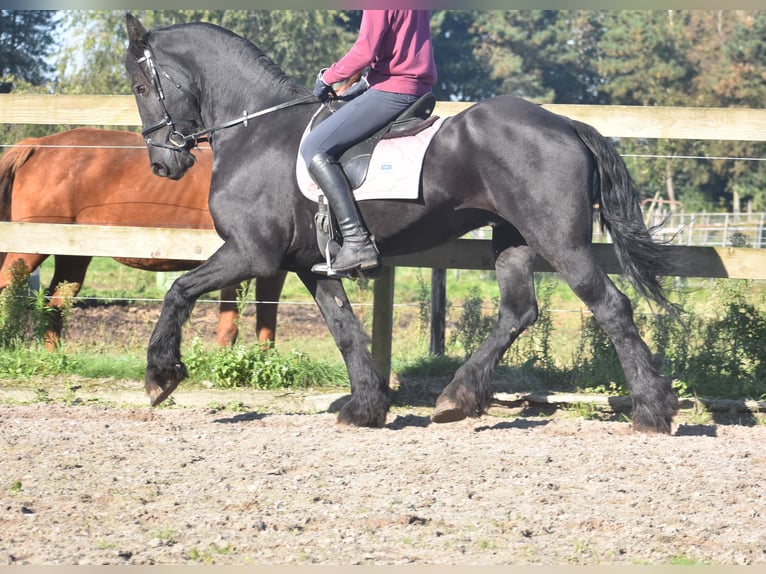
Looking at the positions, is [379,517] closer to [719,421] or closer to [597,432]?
[597,432]

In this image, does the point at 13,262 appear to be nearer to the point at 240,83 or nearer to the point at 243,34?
the point at 240,83

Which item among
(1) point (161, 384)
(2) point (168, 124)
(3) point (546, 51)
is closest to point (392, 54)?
(2) point (168, 124)

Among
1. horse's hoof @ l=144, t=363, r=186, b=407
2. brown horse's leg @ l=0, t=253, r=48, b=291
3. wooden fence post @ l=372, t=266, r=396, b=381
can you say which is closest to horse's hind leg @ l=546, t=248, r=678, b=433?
wooden fence post @ l=372, t=266, r=396, b=381

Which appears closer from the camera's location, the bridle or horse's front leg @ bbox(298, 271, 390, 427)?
horse's front leg @ bbox(298, 271, 390, 427)

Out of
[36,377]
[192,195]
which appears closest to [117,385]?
[36,377]

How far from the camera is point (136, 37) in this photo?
618 centimetres

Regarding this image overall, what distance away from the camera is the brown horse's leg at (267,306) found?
808cm

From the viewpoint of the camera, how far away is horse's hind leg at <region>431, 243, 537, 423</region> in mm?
5934

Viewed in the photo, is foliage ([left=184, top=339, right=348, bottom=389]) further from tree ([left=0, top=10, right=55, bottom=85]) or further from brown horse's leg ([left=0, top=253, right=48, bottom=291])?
tree ([left=0, top=10, right=55, bottom=85])

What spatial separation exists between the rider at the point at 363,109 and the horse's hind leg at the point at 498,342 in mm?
900

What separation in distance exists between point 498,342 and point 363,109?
65.6 inches

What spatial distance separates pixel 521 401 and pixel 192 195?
3415 mm

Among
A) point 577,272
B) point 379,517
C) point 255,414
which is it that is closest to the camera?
point 379,517

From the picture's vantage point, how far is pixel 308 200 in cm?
595
